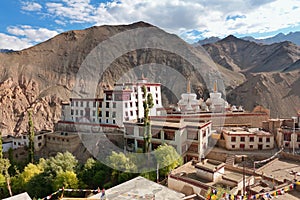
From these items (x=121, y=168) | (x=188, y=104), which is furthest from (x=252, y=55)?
(x=121, y=168)

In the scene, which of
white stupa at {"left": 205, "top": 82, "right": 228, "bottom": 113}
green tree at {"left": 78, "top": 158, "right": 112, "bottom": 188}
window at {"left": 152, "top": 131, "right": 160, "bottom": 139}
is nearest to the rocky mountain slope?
white stupa at {"left": 205, "top": 82, "right": 228, "bottom": 113}

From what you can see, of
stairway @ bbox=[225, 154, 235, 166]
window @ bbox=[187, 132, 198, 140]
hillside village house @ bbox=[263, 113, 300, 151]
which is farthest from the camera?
hillside village house @ bbox=[263, 113, 300, 151]

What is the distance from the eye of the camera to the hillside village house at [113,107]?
32.2 meters

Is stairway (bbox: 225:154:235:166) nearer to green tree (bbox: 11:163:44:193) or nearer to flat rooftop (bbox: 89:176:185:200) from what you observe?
flat rooftop (bbox: 89:176:185:200)

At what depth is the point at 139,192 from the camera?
14.7 meters

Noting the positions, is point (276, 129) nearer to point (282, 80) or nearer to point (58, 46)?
point (282, 80)

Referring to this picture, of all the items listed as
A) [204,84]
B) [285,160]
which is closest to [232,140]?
[285,160]

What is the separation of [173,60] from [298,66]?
152 ft

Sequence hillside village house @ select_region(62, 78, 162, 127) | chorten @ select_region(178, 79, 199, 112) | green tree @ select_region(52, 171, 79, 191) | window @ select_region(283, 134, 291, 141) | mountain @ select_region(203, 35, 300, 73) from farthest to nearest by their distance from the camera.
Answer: mountain @ select_region(203, 35, 300, 73), chorten @ select_region(178, 79, 199, 112), hillside village house @ select_region(62, 78, 162, 127), window @ select_region(283, 134, 291, 141), green tree @ select_region(52, 171, 79, 191)

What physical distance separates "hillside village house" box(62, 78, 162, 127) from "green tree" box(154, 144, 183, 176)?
997 cm

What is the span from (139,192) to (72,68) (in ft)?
219

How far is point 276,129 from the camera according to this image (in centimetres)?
2944

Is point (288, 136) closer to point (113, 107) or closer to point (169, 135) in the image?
point (169, 135)

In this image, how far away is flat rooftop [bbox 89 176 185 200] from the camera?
14141 millimetres
